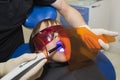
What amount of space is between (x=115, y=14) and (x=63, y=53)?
1.59 meters

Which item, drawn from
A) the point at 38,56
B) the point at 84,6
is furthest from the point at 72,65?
the point at 84,6

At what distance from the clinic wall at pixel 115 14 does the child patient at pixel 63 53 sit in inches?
55.8

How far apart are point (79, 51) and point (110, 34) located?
0.20m

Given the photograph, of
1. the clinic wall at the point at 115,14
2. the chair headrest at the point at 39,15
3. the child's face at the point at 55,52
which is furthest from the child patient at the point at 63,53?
the clinic wall at the point at 115,14

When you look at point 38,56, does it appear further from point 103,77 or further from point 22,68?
point 103,77

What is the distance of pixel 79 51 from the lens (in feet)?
3.59

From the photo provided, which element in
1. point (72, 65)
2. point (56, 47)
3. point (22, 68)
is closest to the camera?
point (22, 68)

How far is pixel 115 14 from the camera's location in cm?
248

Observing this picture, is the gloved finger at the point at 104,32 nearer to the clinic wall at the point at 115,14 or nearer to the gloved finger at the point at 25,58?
the gloved finger at the point at 25,58

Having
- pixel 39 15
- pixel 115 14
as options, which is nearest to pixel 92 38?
pixel 39 15

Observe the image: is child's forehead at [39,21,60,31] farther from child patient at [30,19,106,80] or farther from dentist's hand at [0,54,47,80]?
dentist's hand at [0,54,47,80]

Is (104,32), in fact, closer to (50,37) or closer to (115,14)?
(50,37)

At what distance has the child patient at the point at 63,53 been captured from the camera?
1060 mm

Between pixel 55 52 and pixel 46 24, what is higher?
pixel 46 24
